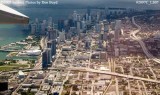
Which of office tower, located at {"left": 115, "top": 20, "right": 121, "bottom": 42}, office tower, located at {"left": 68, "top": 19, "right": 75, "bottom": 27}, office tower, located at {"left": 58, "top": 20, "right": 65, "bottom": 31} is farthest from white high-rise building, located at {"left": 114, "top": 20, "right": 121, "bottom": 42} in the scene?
office tower, located at {"left": 58, "top": 20, "right": 65, "bottom": 31}

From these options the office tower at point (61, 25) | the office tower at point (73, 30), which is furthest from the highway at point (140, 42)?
the office tower at point (61, 25)

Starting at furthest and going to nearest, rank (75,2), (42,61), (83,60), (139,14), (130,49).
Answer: (75,2), (139,14), (130,49), (83,60), (42,61)

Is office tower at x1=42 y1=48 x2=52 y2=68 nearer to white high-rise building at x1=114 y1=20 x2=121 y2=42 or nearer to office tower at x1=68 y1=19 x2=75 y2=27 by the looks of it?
white high-rise building at x1=114 y1=20 x2=121 y2=42

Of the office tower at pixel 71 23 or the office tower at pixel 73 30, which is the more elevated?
the office tower at pixel 71 23

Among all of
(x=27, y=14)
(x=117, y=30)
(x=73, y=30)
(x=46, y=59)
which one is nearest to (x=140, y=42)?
(x=117, y=30)

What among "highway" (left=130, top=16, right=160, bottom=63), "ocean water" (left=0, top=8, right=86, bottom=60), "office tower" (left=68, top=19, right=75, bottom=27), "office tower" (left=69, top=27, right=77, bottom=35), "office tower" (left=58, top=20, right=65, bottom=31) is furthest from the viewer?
"office tower" (left=68, top=19, right=75, bottom=27)

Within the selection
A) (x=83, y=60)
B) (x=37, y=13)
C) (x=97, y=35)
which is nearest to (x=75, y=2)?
(x=37, y=13)

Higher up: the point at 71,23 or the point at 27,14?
the point at 27,14

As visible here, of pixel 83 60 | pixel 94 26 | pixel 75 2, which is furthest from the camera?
pixel 75 2

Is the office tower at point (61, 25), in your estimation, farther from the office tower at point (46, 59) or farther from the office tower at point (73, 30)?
the office tower at point (46, 59)

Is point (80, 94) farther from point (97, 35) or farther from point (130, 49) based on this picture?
point (97, 35)

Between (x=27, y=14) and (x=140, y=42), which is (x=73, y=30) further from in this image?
(x=140, y=42)
